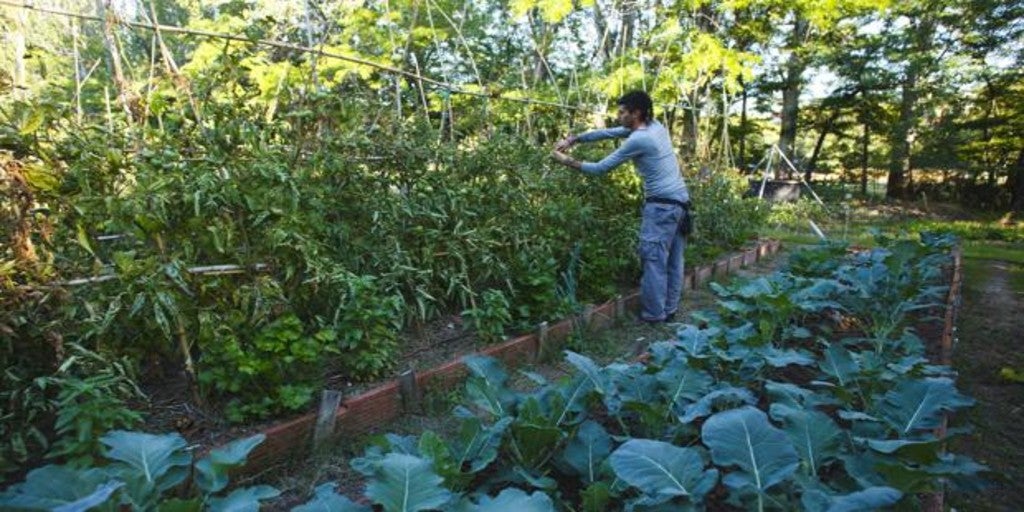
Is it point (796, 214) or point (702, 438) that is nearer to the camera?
point (702, 438)

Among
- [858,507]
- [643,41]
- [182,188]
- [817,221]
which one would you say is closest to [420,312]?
[182,188]

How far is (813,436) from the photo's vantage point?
173cm

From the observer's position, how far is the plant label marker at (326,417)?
7.64 ft

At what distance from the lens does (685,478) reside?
1512 mm

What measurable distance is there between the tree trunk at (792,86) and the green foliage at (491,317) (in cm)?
1613

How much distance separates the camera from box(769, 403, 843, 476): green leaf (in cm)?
170

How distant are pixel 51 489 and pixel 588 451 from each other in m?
1.35

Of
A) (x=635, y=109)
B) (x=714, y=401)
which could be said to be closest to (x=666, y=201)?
(x=635, y=109)

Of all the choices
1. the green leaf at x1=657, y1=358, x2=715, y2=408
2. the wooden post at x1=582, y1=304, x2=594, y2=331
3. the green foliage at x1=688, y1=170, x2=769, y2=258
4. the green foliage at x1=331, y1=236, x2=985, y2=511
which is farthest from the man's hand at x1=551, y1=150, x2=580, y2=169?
the green foliage at x1=688, y1=170, x2=769, y2=258

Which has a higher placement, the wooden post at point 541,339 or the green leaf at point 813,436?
the green leaf at point 813,436

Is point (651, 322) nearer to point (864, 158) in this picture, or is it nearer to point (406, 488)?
point (406, 488)

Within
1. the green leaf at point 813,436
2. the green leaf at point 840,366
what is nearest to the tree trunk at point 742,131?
the green leaf at point 840,366

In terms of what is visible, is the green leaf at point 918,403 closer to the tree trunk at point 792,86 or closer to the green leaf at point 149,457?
the green leaf at point 149,457

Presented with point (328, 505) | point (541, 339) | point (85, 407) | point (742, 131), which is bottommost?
point (541, 339)
